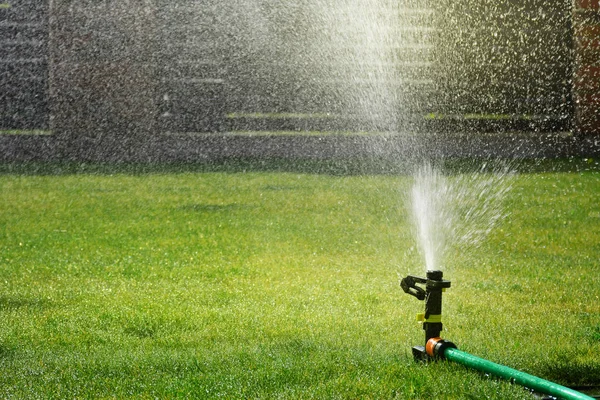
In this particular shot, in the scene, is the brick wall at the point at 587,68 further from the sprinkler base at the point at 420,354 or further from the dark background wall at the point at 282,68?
the sprinkler base at the point at 420,354

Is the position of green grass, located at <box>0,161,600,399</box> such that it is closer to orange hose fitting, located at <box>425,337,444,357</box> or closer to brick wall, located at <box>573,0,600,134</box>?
orange hose fitting, located at <box>425,337,444,357</box>

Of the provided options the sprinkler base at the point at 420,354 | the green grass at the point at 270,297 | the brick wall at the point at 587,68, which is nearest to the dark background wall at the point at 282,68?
the brick wall at the point at 587,68

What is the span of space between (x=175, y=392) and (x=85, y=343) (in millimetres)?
817

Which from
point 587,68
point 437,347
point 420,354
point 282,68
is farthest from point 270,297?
point 282,68

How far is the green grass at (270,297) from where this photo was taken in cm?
328

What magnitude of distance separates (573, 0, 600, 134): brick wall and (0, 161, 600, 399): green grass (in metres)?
4.39

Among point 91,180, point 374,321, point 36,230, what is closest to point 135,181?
Answer: point 91,180

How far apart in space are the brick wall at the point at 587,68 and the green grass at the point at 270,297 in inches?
173

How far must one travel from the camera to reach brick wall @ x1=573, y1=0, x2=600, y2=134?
484 inches

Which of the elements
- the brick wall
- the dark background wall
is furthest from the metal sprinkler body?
the brick wall

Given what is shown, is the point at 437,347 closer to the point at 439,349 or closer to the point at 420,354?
the point at 439,349

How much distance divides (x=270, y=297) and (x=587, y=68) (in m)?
8.98

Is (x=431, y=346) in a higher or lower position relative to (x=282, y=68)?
lower

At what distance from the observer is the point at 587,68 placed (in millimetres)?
12398
